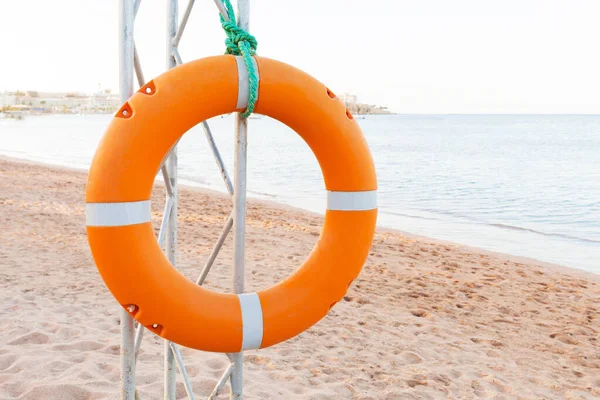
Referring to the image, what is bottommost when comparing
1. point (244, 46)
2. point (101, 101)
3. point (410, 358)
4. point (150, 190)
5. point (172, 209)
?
point (410, 358)

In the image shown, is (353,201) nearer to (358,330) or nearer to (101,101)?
(358,330)

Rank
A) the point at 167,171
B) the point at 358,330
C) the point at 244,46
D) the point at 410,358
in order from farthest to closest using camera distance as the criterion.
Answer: the point at 358,330 → the point at 410,358 → the point at 167,171 → the point at 244,46

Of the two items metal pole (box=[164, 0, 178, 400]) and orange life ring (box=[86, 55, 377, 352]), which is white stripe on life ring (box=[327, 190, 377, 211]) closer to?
orange life ring (box=[86, 55, 377, 352])

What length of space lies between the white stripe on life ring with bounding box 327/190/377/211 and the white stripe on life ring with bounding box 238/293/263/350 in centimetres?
39

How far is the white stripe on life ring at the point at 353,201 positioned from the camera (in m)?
1.74

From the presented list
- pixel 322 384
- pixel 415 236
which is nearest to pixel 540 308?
→ pixel 322 384

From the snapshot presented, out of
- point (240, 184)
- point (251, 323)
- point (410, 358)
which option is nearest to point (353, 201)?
point (240, 184)

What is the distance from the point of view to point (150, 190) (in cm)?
158

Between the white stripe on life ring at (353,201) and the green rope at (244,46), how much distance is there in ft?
1.25

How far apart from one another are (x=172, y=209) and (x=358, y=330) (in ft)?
6.24

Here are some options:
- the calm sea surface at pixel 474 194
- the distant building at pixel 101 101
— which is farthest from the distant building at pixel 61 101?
the calm sea surface at pixel 474 194

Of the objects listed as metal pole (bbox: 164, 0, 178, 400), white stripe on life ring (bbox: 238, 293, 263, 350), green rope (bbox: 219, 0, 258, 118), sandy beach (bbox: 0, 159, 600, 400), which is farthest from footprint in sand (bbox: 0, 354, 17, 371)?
green rope (bbox: 219, 0, 258, 118)

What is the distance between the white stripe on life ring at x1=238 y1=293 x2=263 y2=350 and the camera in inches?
64.9

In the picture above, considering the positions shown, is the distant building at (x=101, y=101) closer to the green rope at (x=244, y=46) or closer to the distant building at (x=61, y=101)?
the distant building at (x=61, y=101)
